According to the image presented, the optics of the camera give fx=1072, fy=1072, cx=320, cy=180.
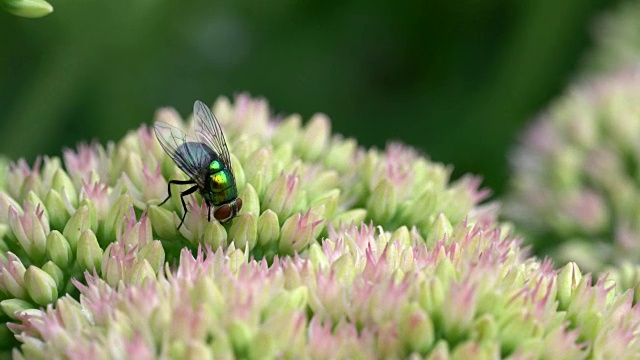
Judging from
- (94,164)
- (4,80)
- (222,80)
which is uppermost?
(222,80)

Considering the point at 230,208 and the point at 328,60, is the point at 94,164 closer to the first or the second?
the point at 230,208

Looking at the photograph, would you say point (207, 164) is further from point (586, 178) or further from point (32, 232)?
point (586, 178)

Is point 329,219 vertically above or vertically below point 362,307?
above

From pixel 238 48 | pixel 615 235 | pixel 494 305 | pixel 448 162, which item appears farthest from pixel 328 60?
pixel 494 305

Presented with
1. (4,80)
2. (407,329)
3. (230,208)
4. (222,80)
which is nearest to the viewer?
(407,329)

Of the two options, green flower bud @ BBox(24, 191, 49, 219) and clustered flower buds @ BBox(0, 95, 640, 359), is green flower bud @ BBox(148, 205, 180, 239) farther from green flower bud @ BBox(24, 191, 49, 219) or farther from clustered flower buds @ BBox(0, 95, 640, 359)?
green flower bud @ BBox(24, 191, 49, 219)

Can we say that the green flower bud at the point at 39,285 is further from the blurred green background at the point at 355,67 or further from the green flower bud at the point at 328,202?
the blurred green background at the point at 355,67

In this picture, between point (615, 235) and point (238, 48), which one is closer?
point (615, 235)

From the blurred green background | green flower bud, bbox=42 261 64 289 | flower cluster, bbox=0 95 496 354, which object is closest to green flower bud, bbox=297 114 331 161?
flower cluster, bbox=0 95 496 354
